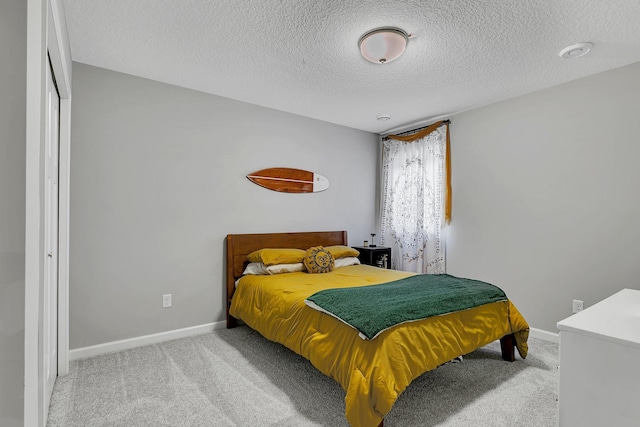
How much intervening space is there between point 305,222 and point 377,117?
1.57 meters

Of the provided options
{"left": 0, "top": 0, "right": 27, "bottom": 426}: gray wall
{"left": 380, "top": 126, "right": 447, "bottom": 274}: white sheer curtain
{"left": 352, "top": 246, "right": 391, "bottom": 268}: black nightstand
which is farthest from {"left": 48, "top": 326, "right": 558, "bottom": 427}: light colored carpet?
{"left": 352, "top": 246, "right": 391, "bottom": 268}: black nightstand

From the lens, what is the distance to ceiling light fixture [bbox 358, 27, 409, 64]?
2203 mm

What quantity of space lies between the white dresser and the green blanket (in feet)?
2.60

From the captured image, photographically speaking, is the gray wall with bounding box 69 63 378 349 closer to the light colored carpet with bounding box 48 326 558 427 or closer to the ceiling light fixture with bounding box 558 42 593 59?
the light colored carpet with bounding box 48 326 558 427

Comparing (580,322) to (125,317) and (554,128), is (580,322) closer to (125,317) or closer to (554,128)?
(554,128)

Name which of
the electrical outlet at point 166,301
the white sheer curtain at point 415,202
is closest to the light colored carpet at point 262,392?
the electrical outlet at point 166,301

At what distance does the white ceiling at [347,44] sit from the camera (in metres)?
2.01

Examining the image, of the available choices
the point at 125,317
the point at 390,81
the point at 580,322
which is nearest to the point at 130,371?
the point at 125,317

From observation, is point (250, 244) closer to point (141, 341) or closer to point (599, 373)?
point (141, 341)

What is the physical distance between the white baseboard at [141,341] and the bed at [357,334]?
0.24 meters

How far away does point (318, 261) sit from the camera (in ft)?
11.4

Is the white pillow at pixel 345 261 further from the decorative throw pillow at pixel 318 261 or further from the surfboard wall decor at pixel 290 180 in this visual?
the surfboard wall decor at pixel 290 180

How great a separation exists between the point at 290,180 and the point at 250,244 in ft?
3.02

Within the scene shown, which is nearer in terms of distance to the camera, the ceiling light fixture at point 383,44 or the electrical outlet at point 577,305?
the ceiling light fixture at point 383,44
